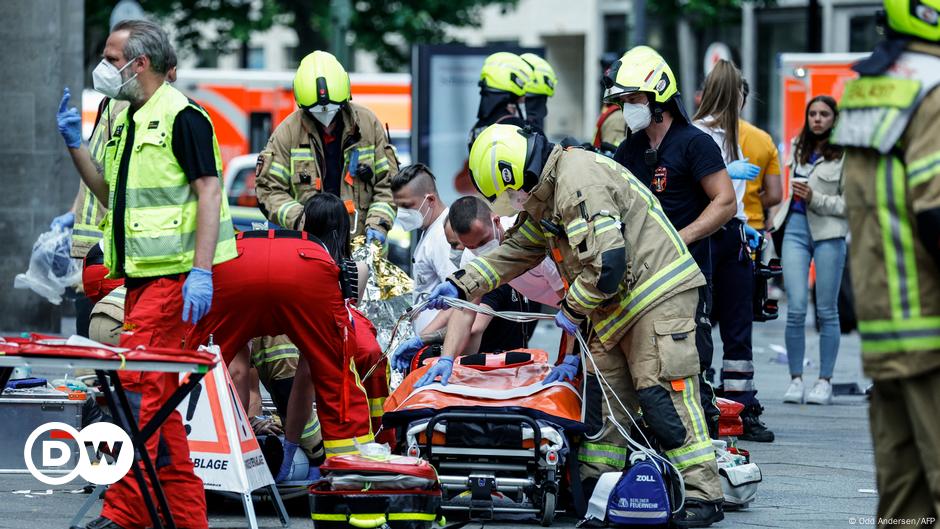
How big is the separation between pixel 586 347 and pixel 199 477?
1.71m

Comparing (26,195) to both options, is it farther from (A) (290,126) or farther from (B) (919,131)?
(B) (919,131)

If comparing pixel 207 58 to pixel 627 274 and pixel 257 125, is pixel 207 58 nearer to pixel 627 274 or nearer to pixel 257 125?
pixel 257 125

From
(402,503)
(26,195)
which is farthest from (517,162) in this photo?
(26,195)

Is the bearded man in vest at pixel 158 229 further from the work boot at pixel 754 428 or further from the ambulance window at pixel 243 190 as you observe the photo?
the ambulance window at pixel 243 190

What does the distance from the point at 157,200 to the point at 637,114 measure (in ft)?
7.72

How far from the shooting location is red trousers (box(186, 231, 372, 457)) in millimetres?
6281

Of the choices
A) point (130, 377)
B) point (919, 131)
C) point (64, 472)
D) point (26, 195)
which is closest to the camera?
point (919, 131)

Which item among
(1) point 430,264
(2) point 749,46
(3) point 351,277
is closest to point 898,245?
(3) point 351,277

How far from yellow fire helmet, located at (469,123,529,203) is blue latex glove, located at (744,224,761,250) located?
7.92ft

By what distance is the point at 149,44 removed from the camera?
5965 mm

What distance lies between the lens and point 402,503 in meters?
5.81

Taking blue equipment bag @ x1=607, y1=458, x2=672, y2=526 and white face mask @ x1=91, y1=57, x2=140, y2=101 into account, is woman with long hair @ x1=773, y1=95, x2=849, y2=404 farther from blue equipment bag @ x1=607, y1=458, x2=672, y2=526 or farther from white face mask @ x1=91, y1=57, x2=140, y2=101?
white face mask @ x1=91, y1=57, x2=140, y2=101

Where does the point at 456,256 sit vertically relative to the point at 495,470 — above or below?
above

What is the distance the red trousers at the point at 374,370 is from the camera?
7.05 meters
